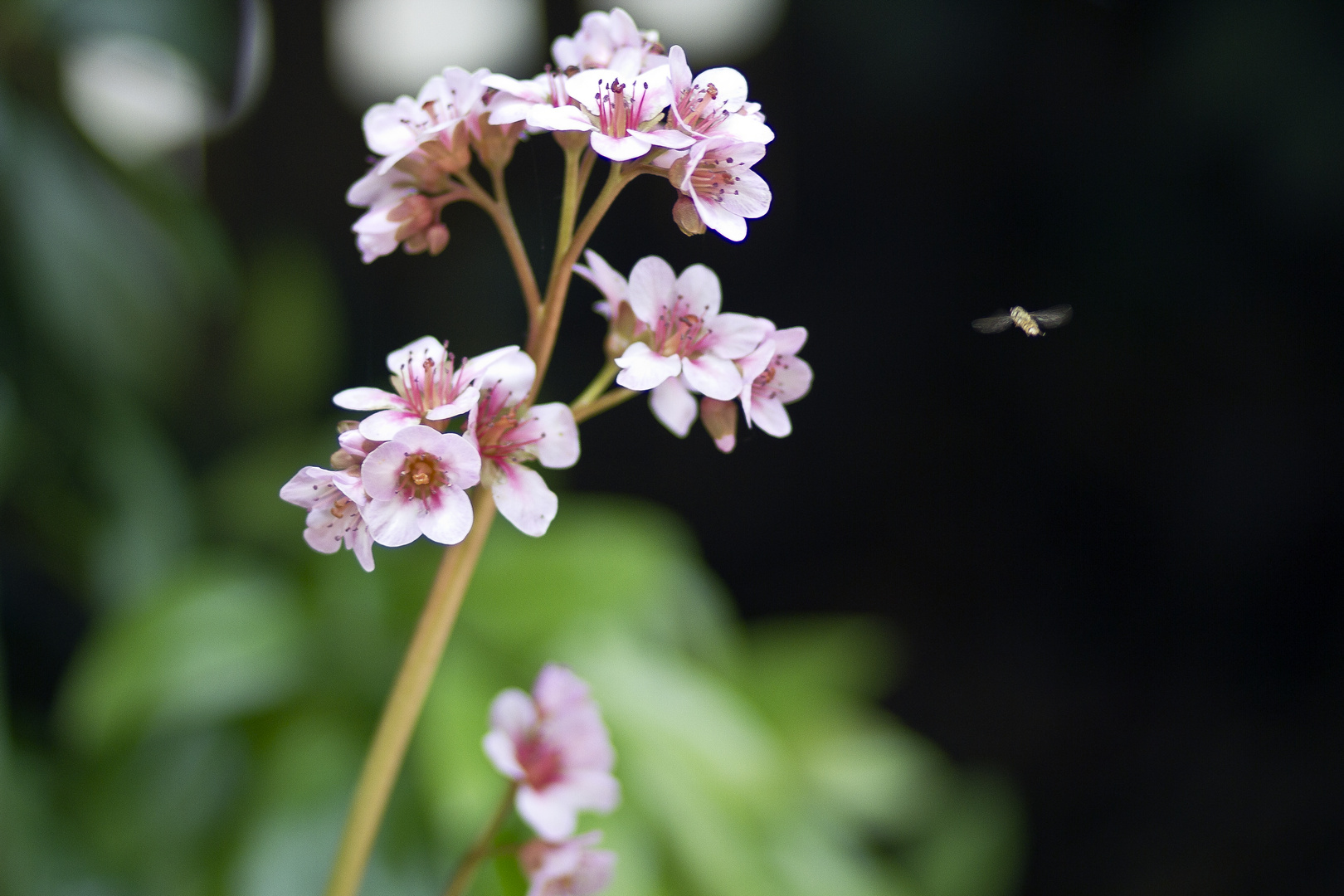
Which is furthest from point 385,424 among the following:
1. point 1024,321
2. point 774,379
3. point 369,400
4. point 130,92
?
point 130,92

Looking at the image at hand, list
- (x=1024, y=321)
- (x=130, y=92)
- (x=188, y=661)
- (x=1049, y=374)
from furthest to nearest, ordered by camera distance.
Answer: (x=1049, y=374), (x=130, y=92), (x=188, y=661), (x=1024, y=321)

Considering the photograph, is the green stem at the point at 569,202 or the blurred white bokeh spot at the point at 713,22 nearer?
the green stem at the point at 569,202

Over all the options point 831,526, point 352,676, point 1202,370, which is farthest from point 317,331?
point 1202,370

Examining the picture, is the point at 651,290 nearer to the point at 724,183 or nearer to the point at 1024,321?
the point at 724,183

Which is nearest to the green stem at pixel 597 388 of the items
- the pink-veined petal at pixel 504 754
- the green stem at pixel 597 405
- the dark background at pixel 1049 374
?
the green stem at pixel 597 405

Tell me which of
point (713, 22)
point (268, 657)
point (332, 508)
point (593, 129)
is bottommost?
point (268, 657)

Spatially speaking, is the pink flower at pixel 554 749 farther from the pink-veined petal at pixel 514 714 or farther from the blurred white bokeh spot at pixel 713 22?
the blurred white bokeh spot at pixel 713 22
